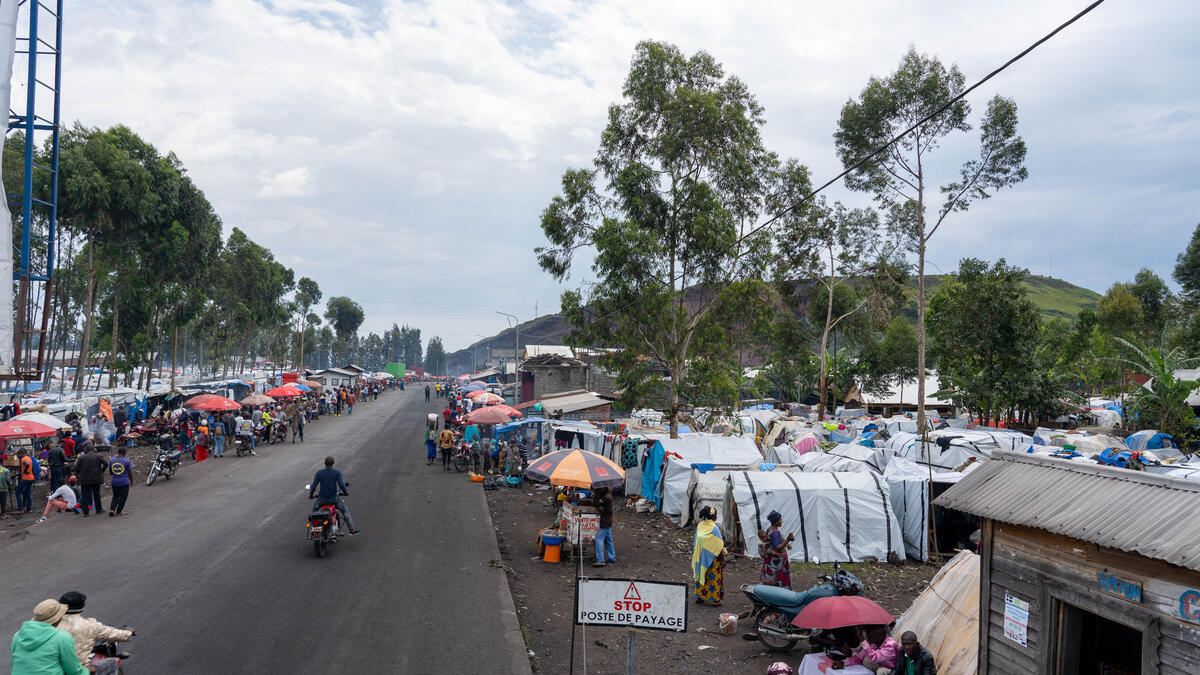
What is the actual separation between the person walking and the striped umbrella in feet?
33.7

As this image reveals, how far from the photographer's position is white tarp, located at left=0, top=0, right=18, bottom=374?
52.2 ft

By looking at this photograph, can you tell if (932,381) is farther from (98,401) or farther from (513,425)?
(98,401)

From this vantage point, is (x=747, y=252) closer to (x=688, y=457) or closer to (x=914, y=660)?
(x=688, y=457)

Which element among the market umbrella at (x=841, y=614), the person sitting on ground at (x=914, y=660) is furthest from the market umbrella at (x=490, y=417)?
the person sitting on ground at (x=914, y=660)

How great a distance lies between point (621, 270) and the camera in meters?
23.2

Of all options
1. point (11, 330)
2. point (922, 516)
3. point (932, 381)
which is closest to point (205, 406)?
point (11, 330)

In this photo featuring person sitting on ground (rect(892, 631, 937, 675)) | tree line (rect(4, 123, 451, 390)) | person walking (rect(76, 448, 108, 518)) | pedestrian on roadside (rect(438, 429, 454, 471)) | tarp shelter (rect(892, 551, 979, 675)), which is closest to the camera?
person sitting on ground (rect(892, 631, 937, 675))

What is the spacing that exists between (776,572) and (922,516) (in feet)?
19.2

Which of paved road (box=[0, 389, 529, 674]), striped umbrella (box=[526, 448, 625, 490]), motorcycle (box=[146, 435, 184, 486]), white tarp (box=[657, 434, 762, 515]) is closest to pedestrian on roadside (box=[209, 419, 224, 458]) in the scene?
motorcycle (box=[146, 435, 184, 486])

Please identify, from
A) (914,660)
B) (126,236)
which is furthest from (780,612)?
(126,236)

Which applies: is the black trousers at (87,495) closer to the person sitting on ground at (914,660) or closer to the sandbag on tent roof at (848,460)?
the person sitting on ground at (914,660)

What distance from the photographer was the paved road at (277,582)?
8.30 metres

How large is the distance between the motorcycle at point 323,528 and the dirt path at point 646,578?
332cm

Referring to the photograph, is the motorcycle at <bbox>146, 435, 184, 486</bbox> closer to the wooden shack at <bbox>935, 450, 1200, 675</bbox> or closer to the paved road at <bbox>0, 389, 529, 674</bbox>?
the paved road at <bbox>0, 389, 529, 674</bbox>
